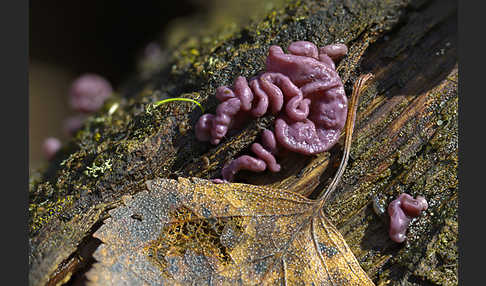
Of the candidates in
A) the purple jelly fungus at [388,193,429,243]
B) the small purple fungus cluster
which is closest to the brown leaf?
the purple jelly fungus at [388,193,429,243]

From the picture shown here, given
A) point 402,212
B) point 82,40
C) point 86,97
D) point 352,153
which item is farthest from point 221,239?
point 82,40

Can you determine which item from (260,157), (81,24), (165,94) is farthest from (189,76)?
(81,24)

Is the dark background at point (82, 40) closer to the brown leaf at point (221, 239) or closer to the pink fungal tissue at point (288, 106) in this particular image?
the pink fungal tissue at point (288, 106)

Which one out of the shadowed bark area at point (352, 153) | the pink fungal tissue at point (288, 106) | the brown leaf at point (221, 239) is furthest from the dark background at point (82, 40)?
the brown leaf at point (221, 239)

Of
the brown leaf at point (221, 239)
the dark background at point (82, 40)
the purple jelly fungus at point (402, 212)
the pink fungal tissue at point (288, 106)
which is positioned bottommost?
the purple jelly fungus at point (402, 212)

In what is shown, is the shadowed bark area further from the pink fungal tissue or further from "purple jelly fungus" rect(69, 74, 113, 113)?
"purple jelly fungus" rect(69, 74, 113, 113)

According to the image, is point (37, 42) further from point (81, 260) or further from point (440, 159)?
point (440, 159)
